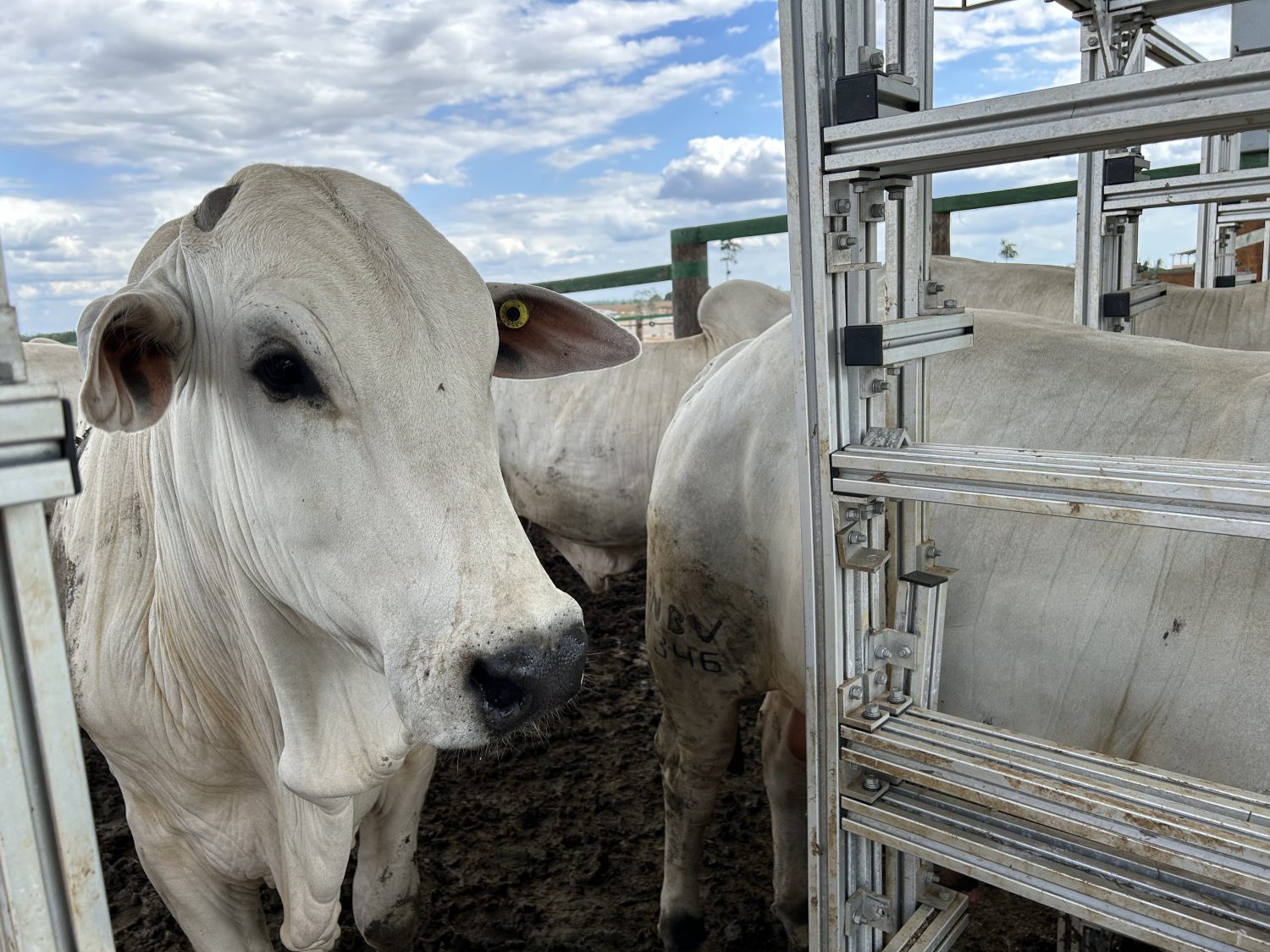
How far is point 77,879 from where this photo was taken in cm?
75

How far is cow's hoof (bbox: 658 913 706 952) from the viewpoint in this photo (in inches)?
98.7

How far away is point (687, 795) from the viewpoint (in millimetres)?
2494

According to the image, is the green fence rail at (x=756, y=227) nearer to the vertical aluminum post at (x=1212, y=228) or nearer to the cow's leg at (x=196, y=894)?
the vertical aluminum post at (x=1212, y=228)

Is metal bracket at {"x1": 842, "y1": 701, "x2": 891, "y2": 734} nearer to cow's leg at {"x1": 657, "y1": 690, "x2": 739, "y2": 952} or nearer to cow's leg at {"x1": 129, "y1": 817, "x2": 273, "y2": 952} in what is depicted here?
cow's leg at {"x1": 657, "y1": 690, "x2": 739, "y2": 952}

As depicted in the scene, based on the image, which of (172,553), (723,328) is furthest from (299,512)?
(723,328)

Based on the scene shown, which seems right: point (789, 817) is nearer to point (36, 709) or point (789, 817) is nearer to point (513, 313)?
point (513, 313)

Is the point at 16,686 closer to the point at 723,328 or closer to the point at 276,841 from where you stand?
the point at 276,841

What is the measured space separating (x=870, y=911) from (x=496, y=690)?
2.32ft

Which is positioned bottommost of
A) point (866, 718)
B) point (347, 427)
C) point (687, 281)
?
point (866, 718)

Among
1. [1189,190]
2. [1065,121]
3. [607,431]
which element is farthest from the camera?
[607,431]

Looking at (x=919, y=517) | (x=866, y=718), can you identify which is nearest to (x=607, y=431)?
(x=919, y=517)

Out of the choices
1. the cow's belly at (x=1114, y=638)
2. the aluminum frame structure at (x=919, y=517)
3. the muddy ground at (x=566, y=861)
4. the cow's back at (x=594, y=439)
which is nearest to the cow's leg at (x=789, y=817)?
the muddy ground at (x=566, y=861)

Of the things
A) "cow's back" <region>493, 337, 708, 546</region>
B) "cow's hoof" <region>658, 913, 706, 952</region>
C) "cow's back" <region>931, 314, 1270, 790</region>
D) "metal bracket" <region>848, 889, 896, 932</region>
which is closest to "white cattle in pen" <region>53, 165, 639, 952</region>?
"metal bracket" <region>848, 889, 896, 932</region>

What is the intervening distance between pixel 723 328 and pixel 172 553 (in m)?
3.02
